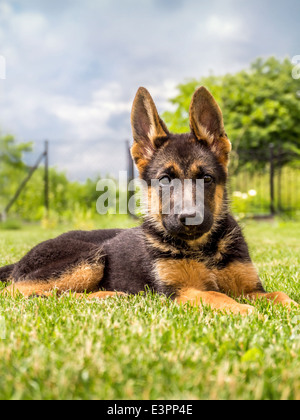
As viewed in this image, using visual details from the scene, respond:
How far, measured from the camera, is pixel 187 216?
10.9 feet

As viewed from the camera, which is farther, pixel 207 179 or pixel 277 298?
pixel 207 179

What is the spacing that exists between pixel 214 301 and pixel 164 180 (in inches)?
46.1

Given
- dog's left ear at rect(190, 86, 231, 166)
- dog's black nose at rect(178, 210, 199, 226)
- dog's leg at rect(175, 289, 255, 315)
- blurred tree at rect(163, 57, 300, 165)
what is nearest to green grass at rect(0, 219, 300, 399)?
dog's leg at rect(175, 289, 255, 315)

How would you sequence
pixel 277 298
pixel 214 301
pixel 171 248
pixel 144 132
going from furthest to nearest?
pixel 144 132
pixel 171 248
pixel 277 298
pixel 214 301

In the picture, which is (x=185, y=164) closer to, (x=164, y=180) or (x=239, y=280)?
(x=164, y=180)

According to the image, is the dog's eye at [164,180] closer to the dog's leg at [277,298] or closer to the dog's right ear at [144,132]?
the dog's right ear at [144,132]

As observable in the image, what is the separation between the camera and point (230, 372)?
1.90m

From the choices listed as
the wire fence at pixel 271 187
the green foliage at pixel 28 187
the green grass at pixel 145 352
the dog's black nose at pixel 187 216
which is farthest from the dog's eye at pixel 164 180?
the wire fence at pixel 271 187

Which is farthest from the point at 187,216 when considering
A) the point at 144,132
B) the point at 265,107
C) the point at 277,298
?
the point at 265,107

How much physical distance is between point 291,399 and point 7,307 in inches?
91.6

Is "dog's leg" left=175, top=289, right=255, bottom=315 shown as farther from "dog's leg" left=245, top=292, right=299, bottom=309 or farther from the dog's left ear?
the dog's left ear

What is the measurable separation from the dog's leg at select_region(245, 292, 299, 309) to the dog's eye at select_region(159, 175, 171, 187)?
1237 millimetres

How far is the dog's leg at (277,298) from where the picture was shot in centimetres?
332

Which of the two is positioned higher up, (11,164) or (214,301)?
(11,164)
